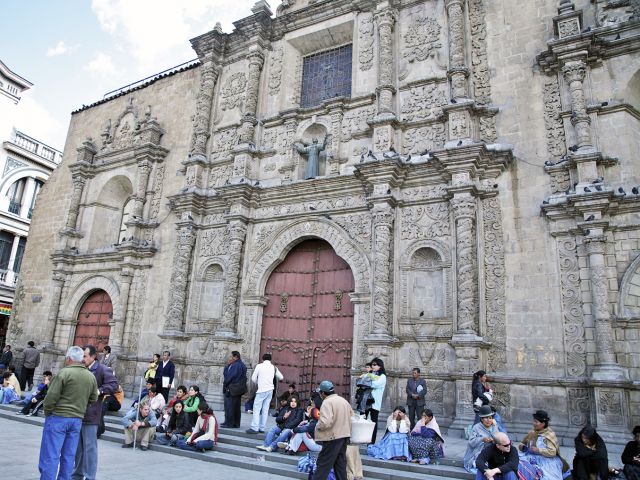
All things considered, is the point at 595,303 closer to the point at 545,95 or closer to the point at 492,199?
the point at 492,199

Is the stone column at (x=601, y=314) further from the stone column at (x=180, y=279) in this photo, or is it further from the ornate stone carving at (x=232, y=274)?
the stone column at (x=180, y=279)

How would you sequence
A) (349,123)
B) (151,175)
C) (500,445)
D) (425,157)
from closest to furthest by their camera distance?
(500,445)
(425,157)
(349,123)
(151,175)

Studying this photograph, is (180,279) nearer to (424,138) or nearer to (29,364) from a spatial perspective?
(29,364)

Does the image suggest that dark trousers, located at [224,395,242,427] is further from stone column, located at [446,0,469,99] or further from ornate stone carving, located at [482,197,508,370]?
stone column, located at [446,0,469,99]

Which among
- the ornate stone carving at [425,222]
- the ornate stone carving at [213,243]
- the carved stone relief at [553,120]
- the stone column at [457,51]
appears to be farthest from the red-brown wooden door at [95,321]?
the carved stone relief at [553,120]

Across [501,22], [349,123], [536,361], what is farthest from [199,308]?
[501,22]

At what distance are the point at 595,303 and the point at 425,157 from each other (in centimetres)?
461

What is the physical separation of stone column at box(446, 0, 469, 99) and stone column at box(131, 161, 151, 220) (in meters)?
9.71

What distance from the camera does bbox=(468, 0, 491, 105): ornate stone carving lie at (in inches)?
444

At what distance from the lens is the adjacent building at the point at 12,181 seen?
81.9 feet

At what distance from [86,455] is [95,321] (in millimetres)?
11374

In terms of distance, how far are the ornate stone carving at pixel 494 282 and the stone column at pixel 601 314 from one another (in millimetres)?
1561

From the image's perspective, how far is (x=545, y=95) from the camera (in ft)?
34.6

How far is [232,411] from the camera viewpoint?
31.0 ft
